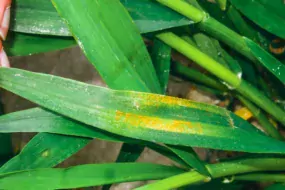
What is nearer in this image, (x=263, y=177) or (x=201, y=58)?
(x=201, y=58)

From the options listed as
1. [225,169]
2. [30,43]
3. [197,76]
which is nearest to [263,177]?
[225,169]

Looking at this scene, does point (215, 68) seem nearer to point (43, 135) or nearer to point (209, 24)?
point (209, 24)

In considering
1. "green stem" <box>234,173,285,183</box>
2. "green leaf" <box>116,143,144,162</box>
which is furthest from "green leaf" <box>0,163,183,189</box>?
"green stem" <box>234,173,285,183</box>

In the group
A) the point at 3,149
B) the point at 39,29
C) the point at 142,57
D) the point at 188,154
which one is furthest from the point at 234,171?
the point at 3,149

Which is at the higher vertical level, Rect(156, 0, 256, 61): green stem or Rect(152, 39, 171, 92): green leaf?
Rect(156, 0, 256, 61): green stem

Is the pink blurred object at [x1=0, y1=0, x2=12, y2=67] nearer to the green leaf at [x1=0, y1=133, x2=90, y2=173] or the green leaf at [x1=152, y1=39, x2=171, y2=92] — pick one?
the green leaf at [x1=0, y1=133, x2=90, y2=173]

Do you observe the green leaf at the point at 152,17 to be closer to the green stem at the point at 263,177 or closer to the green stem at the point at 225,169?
the green stem at the point at 225,169

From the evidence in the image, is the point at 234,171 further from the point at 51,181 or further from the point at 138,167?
the point at 51,181
